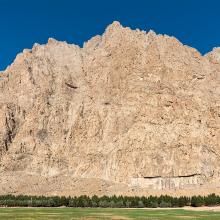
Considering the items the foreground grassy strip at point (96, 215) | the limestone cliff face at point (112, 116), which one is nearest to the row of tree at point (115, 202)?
the foreground grassy strip at point (96, 215)

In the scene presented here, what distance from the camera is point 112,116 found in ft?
501

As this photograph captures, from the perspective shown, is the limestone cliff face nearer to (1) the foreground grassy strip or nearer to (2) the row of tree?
(2) the row of tree

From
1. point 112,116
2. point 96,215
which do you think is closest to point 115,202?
point 96,215

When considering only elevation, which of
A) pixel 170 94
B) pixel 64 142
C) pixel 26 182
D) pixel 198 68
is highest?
pixel 198 68

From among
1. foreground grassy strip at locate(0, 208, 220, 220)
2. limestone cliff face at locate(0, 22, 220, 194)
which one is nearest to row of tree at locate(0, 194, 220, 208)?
foreground grassy strip at locate(0, 208, 220, 220)

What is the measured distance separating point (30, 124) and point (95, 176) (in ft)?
103

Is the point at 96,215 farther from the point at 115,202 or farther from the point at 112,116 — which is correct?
the point at 112,116

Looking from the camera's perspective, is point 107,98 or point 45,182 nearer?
point 45,182

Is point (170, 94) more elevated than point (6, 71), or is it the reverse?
point (6, 71)

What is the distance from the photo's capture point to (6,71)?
171500 millimetres

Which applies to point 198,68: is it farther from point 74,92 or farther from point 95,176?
point 95,176

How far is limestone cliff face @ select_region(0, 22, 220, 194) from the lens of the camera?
13550 cm

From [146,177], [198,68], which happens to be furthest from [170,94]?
[146,177]

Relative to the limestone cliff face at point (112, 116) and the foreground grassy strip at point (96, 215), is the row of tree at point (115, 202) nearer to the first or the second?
the foreground grassy strip at point (96, 215)
